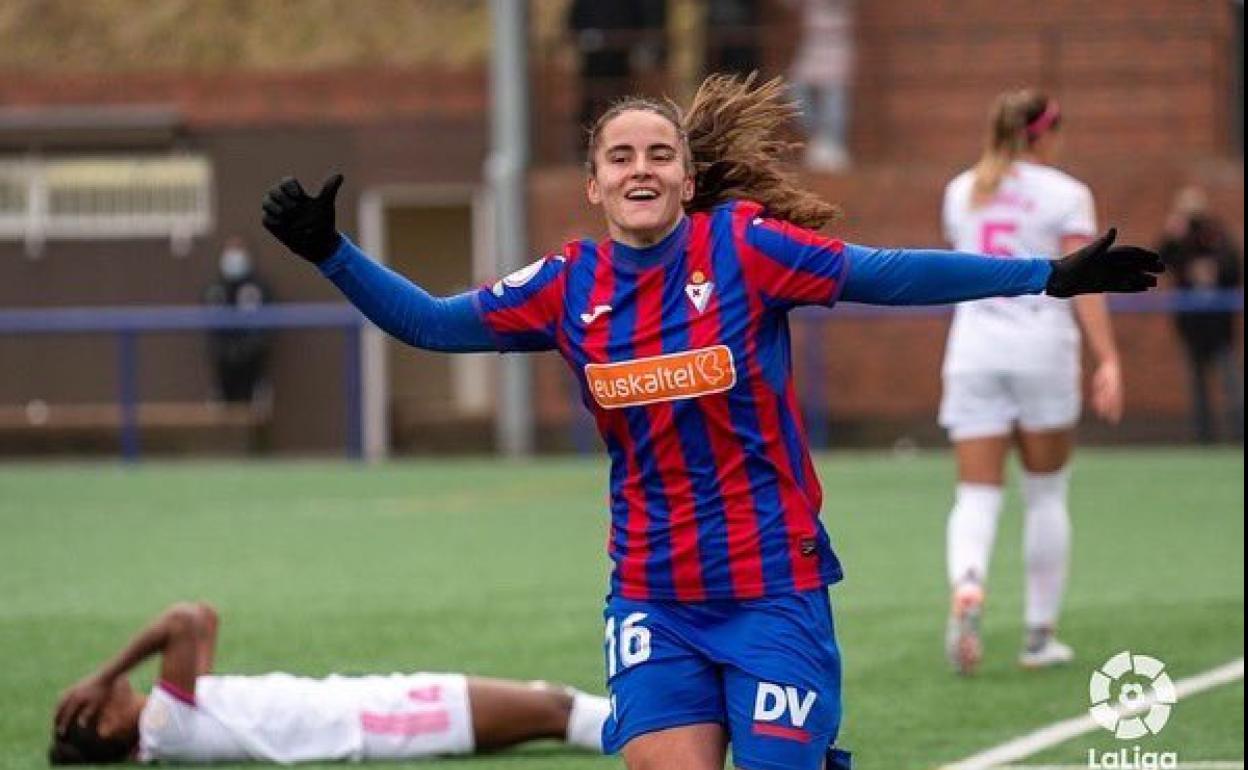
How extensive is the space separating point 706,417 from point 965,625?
12.6 ft

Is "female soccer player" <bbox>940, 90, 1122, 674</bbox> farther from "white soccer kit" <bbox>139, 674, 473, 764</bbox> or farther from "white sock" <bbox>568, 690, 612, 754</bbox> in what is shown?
"white soccer kit" <bbox>139, 674, 473, 764</bbox>

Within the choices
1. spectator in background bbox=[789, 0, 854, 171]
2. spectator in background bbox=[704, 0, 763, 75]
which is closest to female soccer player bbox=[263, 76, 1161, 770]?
spectator in background bbox=[789, 0, 854, 171]

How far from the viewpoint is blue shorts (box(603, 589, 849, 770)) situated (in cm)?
588

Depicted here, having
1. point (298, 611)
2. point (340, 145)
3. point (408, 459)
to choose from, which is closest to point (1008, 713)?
point (298, 611)

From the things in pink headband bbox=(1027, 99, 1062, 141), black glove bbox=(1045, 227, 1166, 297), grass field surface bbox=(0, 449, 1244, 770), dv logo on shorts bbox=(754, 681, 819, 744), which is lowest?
grass field surface bbox=(0, 449, 1244, 770)

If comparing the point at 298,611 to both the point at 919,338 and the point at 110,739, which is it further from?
the point at 919,338

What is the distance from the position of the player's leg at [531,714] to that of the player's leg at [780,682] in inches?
102

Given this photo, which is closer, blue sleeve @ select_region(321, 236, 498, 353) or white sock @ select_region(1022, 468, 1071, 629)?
blue sleeve @ select_region(321, 236, 498, 353)

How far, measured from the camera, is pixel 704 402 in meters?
5.98

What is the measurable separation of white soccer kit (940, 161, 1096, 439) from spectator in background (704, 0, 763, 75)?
14.8 meters

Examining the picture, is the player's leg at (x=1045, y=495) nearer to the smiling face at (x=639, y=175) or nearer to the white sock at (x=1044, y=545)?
the white sock at (x=1044, y=545)

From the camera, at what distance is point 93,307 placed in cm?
2820

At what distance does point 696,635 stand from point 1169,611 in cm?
589

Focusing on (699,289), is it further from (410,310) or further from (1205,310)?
(1205,310)
